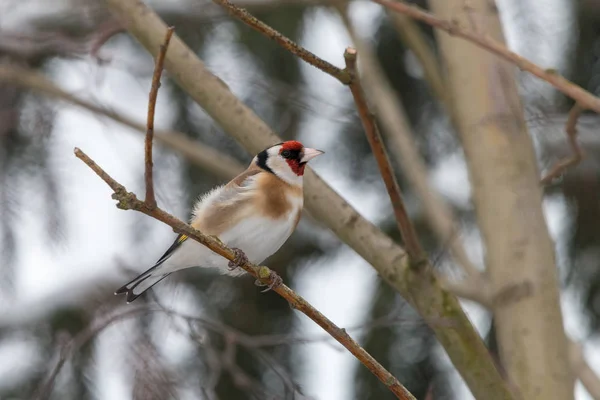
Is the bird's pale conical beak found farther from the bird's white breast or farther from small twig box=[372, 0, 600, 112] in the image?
small twig box=[372, 0, 600, 112]

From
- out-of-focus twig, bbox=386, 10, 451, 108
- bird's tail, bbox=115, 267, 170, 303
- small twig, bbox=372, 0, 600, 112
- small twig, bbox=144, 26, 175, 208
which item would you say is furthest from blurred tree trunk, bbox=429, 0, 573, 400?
small twig, bbox=144, 26, 175, 208

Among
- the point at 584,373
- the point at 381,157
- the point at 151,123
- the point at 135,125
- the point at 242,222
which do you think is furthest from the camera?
the point at 135,125

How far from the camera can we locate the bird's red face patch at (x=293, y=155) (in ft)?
10.2

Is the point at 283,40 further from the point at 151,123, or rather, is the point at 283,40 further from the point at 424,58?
the point at 424,58

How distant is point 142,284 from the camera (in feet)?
9.82

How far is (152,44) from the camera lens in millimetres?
3053

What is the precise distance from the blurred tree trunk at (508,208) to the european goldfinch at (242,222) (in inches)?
26.9

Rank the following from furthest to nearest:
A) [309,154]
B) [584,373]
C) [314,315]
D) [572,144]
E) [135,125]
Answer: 1. [135,125]
2. [584,373]
3. [309,154]
4. [572,144]
5. [314,315]

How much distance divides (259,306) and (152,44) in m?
1.34

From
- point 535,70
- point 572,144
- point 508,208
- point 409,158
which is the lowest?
point 535,70

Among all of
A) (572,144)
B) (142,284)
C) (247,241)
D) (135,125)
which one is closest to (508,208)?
(572,144)

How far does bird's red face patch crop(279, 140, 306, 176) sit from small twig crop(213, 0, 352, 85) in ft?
2.65

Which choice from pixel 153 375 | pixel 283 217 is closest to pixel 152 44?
pixel 283 217

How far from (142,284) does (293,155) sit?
663mm
